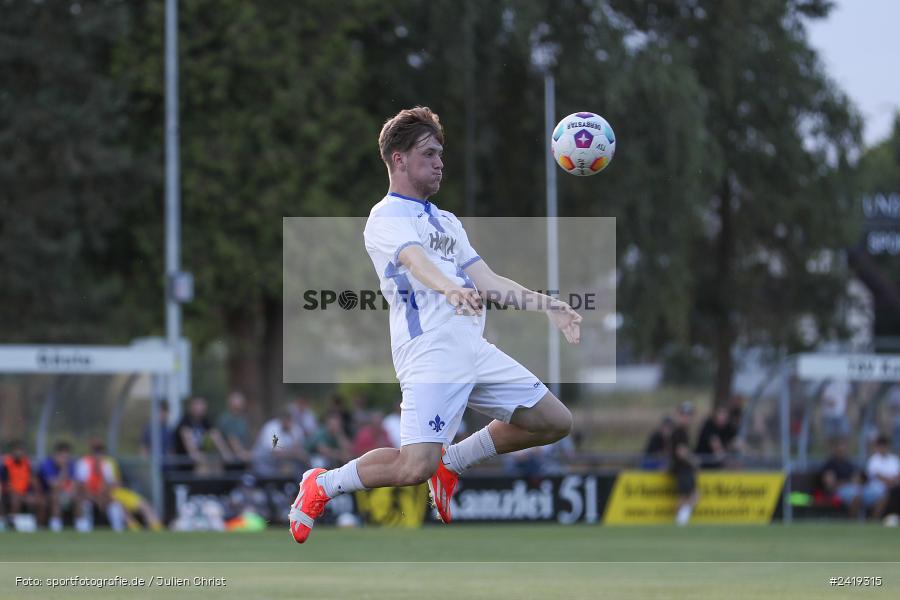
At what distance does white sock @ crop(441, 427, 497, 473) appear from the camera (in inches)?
373

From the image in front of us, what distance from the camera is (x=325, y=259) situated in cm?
3212

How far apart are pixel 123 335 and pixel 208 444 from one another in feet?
33.3

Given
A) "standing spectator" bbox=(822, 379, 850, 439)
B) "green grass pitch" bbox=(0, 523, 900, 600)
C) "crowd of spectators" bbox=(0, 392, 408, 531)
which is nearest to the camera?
"green grass pitch" bbox=(0, 523, 900, 600)

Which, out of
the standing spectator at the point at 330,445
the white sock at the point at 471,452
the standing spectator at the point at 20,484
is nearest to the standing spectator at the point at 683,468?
the standing spectator at the point at 330,445

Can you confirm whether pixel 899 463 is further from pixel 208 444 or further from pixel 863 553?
pixel 208 444

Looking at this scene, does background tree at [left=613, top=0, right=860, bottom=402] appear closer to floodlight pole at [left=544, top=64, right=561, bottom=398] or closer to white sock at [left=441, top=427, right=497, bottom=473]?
floodlight pole at [left=544, top=64, right=561, bottom=398]

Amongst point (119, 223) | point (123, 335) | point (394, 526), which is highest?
point (119, 223)

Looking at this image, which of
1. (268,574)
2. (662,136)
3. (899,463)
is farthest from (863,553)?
(662,136)

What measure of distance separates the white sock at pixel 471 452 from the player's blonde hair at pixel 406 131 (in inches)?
68.7

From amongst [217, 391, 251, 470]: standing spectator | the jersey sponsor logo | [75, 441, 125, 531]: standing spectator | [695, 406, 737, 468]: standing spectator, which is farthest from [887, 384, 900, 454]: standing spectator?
the jersey sponsor logo

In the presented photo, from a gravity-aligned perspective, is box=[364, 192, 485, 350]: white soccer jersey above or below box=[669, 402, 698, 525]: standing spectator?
above

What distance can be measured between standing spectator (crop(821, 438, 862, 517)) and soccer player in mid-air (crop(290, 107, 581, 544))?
14955 millimetres

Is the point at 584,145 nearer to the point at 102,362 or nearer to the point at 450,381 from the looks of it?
the point at 450,381

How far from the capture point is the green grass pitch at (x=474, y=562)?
32.7 feet
